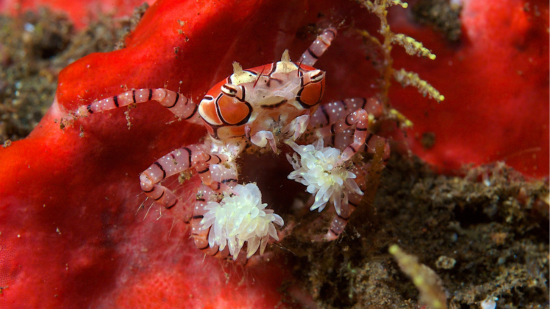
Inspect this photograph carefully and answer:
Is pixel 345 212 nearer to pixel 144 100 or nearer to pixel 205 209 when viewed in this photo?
pixel 205 209

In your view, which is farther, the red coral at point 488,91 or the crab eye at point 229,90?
the red coral at point 488,91

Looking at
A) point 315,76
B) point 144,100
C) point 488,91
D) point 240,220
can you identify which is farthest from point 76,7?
point 488,91

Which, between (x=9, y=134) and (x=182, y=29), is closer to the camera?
(x=182, y=29)

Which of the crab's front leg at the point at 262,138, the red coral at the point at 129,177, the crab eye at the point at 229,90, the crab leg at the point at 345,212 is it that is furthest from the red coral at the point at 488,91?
the crab eye at the point at 229,90

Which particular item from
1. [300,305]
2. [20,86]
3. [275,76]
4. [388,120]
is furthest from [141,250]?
[20,86]

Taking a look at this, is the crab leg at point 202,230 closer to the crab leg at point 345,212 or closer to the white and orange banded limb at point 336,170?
the white and orange banded limb at point 336,170

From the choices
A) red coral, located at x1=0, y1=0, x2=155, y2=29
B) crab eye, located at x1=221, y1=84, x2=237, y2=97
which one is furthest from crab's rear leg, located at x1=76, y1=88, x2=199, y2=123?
red coral, located at x1=0, y1=0, x2=155, y2=29

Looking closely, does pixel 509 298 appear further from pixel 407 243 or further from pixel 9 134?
pixel 9 134
